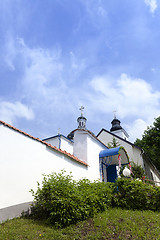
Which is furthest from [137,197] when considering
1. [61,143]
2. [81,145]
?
[61,143]

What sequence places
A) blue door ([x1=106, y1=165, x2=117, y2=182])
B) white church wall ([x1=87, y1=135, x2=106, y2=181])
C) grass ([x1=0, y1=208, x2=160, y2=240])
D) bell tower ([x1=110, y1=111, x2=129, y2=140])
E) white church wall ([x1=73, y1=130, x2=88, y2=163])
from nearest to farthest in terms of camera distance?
grass ([x1=0, y1=208, x2=160, y2=240]), white church wall ([x1=87, y1=135, x2=106, y2=181]), white church wall ([x1=73, y1=130, x2=88, y2=163]), blue door ([x1=106, y1=165, x2=117, y2=182]), bell tower ([x1=110, y1=111, x2=129, y2=140])

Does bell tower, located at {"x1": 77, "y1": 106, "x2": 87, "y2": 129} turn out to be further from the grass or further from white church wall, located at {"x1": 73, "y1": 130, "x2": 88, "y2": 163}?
the grass

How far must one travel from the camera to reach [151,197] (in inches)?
270

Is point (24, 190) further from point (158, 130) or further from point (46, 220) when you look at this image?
point (158, 130)

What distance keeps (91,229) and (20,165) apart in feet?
10.2

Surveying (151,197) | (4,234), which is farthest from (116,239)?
(151,197)

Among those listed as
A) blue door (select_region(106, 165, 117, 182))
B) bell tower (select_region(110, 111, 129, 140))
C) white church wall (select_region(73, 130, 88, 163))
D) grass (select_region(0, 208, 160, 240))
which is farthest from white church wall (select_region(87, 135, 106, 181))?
bell tower (select_region(110, 111, 129, 140))

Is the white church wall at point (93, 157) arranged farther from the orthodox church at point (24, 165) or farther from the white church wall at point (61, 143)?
the white church wall at point (61, 143)

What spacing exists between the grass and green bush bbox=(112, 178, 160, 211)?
1.70m

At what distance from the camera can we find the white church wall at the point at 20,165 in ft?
17.2

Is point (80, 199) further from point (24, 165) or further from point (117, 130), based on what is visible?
point (117, 130)

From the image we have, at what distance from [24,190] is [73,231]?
2370mm

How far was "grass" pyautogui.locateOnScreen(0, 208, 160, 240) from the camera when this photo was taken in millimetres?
4031

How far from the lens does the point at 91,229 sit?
14.5ft
